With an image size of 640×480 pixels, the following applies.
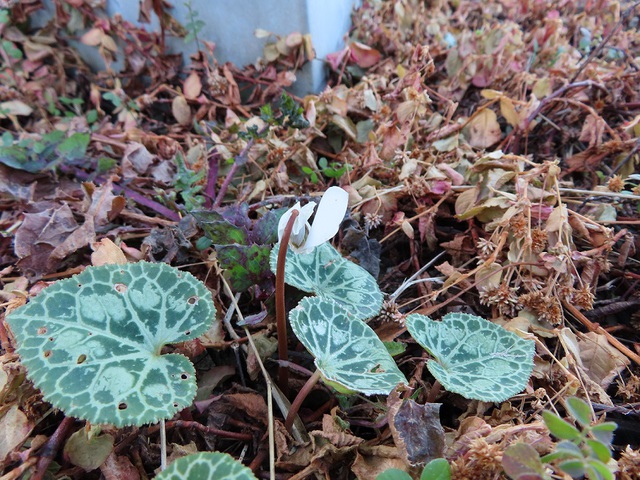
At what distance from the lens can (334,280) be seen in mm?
1127

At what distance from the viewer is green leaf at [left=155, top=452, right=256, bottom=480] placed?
2.26 ft

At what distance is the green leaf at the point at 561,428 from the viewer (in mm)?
616

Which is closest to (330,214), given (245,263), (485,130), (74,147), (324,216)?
(324,216)

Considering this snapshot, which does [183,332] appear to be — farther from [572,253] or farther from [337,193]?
[572,253]

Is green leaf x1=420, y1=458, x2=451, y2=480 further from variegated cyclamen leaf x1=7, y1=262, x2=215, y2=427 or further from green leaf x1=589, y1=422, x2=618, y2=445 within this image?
variegated cyclamen leaf x1=7, y1=262, x2=215, y2=427

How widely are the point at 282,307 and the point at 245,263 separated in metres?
0.22

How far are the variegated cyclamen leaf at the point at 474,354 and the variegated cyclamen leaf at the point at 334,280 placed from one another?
12cm

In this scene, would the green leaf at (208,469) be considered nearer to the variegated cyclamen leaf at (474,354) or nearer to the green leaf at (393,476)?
the green leaf at (393,476)

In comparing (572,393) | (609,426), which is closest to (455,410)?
(572,393)

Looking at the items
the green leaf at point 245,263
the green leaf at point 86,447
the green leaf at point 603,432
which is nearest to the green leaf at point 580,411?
the green leaf at point 603,432

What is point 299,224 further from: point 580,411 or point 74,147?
point 74,147

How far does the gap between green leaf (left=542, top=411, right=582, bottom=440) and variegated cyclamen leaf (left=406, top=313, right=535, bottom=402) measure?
0.23 m

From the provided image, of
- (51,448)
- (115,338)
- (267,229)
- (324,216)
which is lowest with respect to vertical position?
(51,448)

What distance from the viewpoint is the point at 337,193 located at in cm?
84
